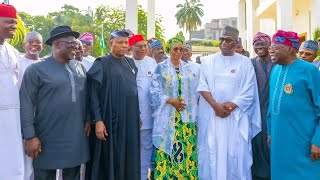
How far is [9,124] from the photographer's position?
3.41 meters

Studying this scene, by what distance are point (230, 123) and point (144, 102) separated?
1.16m

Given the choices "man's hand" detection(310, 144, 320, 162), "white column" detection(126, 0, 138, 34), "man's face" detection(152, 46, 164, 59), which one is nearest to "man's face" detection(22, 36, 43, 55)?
"man's face" detection(152, 46, 164, 59)

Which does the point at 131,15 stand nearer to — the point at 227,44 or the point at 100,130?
→ the point at 227,44

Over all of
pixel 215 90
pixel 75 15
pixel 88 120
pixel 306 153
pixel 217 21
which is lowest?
pixel 306 153

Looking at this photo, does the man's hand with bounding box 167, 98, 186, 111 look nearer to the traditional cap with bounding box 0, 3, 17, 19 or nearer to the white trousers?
the white trousers

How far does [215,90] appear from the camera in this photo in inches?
182

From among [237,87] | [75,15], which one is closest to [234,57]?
[237,87]

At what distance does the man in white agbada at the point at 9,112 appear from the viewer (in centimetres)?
339

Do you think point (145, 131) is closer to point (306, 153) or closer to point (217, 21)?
point (306, 153)

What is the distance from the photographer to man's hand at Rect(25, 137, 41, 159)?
11.4 ft

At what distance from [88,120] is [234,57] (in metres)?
2.02

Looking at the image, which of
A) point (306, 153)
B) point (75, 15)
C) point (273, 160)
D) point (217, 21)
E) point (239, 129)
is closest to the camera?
point (306, 153)

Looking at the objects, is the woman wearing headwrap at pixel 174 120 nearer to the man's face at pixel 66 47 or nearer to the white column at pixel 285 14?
the man's face at pixel 66 47

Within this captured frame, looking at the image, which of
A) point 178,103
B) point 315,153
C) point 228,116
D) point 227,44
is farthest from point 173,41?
point 315,153
